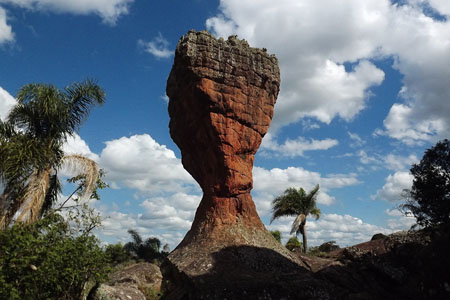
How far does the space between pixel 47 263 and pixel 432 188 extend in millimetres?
23140

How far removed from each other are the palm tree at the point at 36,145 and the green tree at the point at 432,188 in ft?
69.2

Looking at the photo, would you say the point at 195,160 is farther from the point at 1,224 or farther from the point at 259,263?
the point at 1,224

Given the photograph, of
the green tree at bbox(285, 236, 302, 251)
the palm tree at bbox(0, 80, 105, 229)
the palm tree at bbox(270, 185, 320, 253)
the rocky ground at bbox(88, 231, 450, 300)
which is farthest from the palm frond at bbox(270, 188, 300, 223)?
the palm tree at bbox(0, 80, 105, 229)

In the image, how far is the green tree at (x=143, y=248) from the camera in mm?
45206

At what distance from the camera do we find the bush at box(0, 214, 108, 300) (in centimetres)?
860

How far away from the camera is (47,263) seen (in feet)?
29.3

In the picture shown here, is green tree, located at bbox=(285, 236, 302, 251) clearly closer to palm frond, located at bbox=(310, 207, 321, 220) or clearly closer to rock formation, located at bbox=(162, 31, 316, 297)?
palm frond, located at bbox=(310, 207, 321, 220)

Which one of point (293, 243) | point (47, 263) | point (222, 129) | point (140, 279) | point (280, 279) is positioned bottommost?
point (140, 279)

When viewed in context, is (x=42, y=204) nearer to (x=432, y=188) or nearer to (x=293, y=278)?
(x=293, y=278)

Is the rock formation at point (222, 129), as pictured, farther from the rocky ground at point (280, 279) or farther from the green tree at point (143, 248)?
the green tree at point (143, 248)

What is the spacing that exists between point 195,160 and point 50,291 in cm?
1594

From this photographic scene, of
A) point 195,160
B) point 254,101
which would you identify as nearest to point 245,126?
point 254,101

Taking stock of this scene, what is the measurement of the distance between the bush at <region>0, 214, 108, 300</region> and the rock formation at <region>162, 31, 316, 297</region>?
1015 cm

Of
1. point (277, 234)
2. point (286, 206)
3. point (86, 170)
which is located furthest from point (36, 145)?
point (277, 234)
